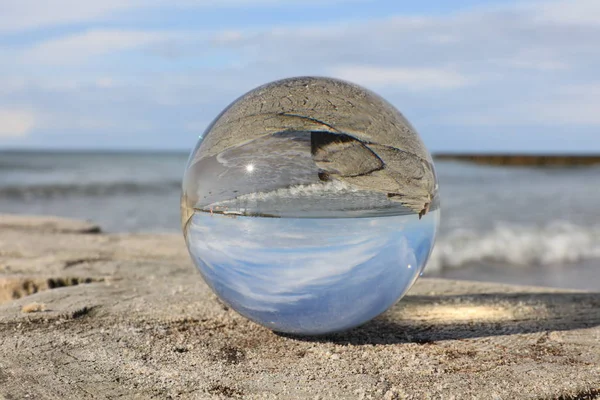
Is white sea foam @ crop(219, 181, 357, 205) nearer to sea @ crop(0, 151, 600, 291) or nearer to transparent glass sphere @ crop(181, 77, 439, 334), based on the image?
transparent glass sphere @ crop(181, 77, 439, 334)

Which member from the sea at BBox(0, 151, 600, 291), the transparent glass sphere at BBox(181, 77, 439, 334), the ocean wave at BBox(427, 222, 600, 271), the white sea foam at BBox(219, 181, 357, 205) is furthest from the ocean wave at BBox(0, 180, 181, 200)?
the white sea foam at BBox(219, 181, 357, 205)

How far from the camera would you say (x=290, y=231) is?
2277mm

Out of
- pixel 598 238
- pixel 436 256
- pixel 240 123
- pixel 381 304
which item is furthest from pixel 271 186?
pixel 598 238

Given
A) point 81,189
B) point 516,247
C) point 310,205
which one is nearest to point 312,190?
point 310,205

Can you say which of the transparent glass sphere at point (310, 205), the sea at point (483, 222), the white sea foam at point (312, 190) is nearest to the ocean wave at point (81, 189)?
the sea at point (483, 222)

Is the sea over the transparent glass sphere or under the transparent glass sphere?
under

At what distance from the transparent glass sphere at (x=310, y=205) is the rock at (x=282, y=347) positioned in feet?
0.90

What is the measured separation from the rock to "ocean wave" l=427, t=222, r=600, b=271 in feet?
9.99

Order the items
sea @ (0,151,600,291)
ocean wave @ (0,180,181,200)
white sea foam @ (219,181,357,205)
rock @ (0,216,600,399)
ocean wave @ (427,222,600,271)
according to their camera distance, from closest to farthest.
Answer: white sea foam @ (219,181,357,205) → rock @ (0,216,600,399) → sea @ (0,151,600,291) → ocean wave @ (427,222,600,271) → ocean wave @ (0,180,181,200)

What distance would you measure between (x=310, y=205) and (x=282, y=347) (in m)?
0.94

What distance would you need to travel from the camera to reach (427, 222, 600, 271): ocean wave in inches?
285

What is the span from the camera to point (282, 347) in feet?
9.34

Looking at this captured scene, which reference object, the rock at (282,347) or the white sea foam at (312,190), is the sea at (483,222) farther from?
the white sea foam at (312,190)

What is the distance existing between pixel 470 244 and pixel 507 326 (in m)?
4.89
